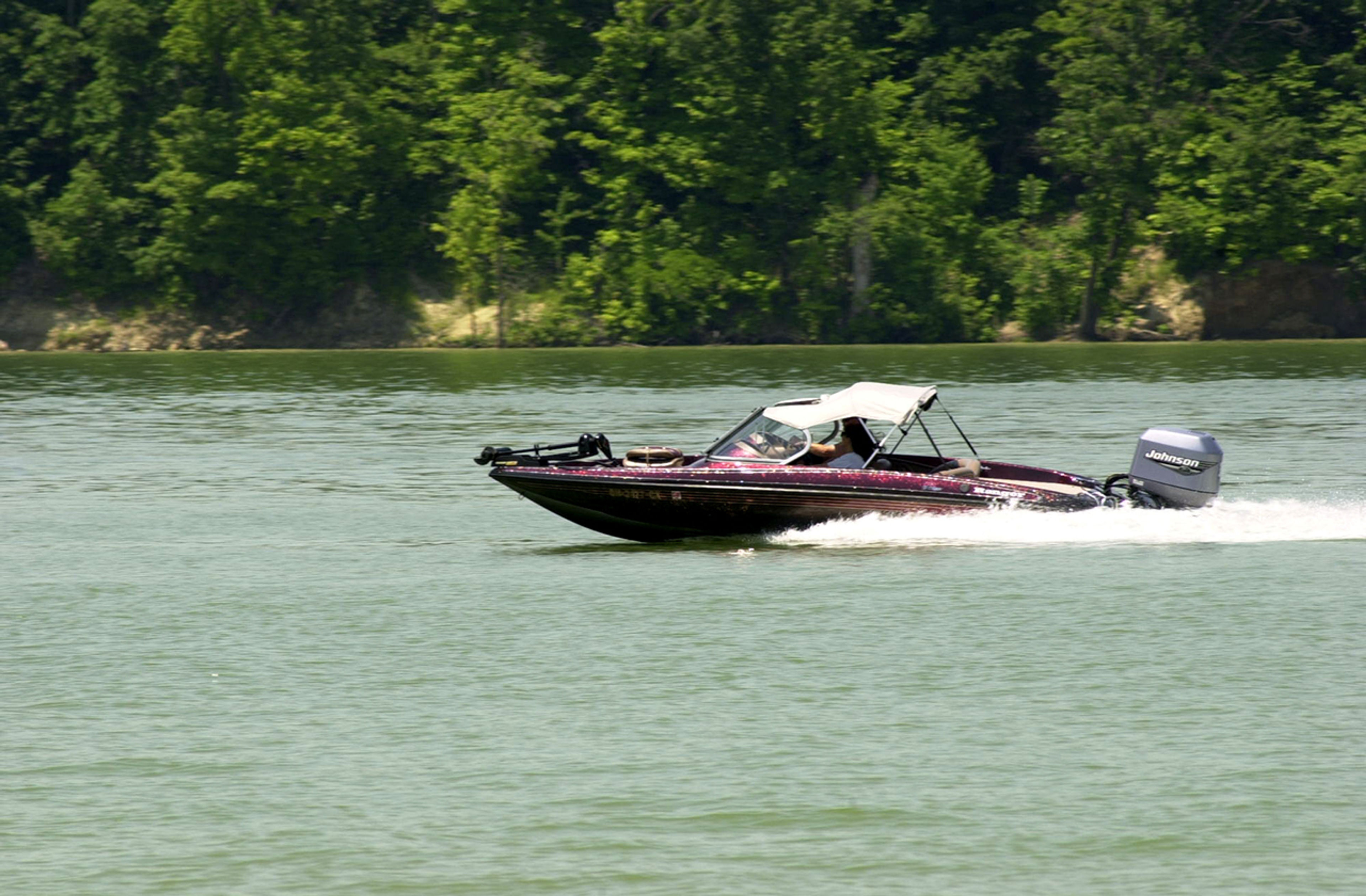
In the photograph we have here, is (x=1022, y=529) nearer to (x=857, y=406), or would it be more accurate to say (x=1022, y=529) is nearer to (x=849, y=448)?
(x=849, y=448)

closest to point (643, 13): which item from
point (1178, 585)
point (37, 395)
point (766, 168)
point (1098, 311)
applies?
point (766, 168)

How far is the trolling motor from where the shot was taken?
22062 mm

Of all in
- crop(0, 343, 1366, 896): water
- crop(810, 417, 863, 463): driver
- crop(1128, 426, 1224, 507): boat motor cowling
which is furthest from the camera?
crop(810, 417, 863, 463): driver

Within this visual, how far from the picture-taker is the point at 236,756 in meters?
13.1

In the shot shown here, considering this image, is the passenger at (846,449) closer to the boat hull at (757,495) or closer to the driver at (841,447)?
the driver at (841,447)

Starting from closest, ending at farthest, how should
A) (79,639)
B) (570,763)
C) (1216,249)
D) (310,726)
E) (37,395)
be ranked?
(570,763) → (310,726) → (79,639) → (37,395) → (1216,249)

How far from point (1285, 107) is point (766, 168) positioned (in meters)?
21.6

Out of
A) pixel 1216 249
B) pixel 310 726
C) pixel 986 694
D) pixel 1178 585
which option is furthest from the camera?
pixel 1216 249

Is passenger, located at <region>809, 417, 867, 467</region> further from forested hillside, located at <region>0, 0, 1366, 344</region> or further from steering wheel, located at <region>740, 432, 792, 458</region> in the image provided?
forested hillside, located at <region>0, 0, 1366, 344</region>

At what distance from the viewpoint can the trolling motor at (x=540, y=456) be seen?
22.1m

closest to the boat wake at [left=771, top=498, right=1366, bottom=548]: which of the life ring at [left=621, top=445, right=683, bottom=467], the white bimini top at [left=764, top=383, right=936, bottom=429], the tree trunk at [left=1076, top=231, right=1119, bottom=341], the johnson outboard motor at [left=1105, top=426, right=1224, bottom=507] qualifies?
the johnson outboard motor at [left=1105, top=426, right=1224, bottom=507]

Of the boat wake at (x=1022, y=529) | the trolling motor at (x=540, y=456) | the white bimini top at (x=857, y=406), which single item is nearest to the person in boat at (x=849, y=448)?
the white bimini top at (x=857, y=406)

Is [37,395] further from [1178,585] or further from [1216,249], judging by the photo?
[1216,249]

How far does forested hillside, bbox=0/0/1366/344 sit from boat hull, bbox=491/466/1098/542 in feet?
189
